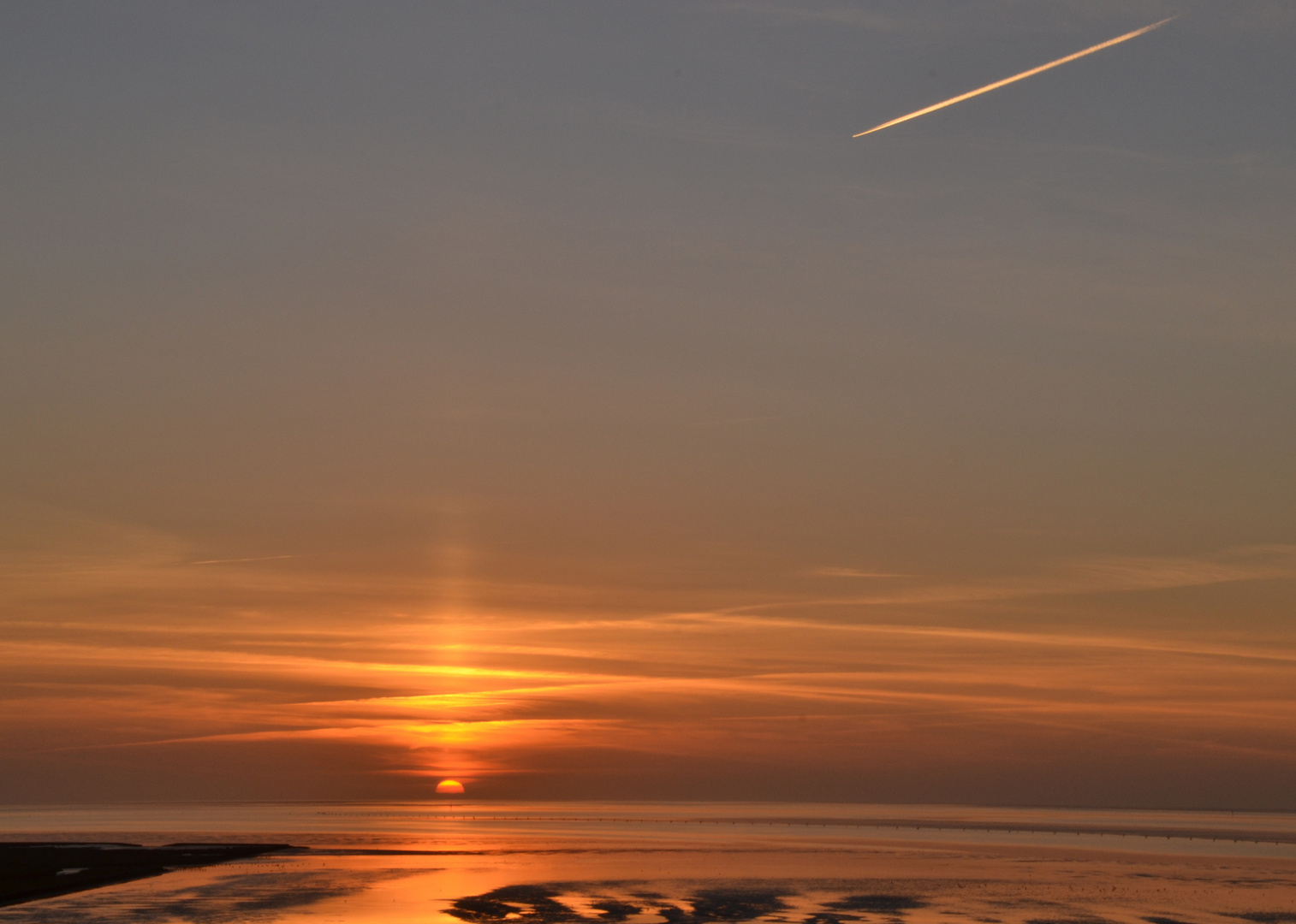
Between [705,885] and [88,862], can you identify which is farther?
[88,862]

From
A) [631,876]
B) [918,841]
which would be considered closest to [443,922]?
[631,876]

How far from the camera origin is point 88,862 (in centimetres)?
9112

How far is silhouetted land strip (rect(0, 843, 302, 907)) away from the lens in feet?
231

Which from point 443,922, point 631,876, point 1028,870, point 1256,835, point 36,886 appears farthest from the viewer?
point 1256,835

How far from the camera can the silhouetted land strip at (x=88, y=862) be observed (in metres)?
70.4

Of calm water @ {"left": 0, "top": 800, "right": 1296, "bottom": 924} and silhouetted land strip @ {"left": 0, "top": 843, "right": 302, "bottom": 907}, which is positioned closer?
calm water @ {"left": 0, "top": 800, "right": 1296, "bottom": 924}

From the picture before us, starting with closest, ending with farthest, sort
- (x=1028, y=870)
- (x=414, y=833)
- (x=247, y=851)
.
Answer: (x=1028, y=870), (x=247, y=851), (x=414, y=833)

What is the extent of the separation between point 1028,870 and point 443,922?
5722cm

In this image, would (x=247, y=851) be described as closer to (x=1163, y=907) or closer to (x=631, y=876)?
(x=631, y=876)

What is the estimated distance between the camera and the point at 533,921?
181 feet

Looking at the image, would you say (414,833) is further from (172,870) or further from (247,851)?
(172,870)

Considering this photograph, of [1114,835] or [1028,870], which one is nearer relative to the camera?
A: [1028,870]

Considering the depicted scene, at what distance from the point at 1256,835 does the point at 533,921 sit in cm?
16381

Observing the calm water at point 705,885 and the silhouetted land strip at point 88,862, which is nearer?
the calm water at point 705,885
